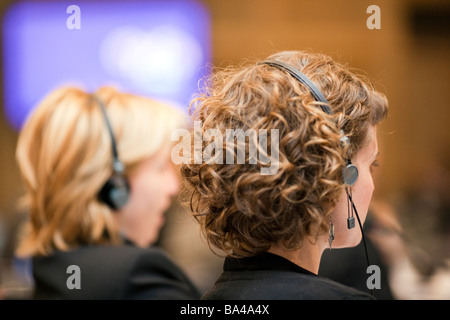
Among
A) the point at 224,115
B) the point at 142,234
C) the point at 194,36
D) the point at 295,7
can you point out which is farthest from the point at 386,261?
the point at 295,7

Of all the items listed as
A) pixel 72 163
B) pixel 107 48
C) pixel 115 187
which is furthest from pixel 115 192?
pixel 107 48

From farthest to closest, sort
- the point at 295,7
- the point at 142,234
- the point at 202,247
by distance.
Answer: the point at 295,7, the point at 202,247, the point at 142,234

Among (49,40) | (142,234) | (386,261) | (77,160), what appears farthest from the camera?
(49,40)

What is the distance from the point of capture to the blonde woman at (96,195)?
1161 mm

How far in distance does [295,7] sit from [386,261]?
2.37 metres

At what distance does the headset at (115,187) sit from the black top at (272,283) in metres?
0.52

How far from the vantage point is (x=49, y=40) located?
315cm

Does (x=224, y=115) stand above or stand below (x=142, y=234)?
above

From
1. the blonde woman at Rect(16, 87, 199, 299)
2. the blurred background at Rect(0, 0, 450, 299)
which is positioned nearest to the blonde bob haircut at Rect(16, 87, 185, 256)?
the blonde woman at Rect(16, 87, 199, 299)

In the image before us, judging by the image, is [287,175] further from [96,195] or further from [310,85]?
[96,195]

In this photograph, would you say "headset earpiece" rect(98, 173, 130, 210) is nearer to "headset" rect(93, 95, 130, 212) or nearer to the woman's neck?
"headset" rect(93, 95, 130, 212)

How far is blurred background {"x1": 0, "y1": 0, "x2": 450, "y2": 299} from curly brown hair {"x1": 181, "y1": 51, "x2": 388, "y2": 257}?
1756mm
